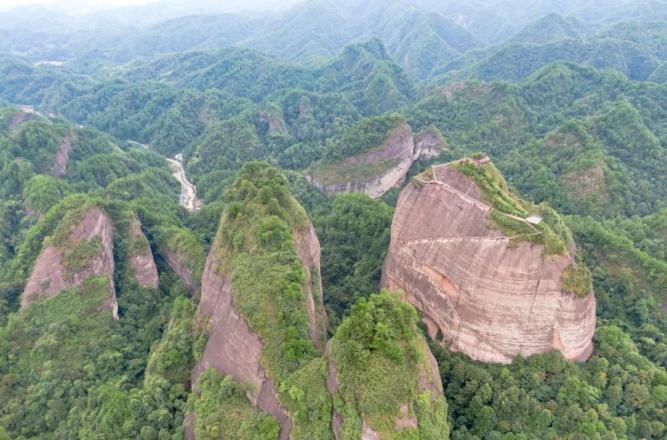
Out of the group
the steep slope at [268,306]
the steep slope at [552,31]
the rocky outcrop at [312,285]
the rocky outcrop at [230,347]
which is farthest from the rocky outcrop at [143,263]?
the steep slope at [552,31]

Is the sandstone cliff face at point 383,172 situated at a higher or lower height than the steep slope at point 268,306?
lower

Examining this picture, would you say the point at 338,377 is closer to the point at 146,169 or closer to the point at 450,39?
the point at 146,169

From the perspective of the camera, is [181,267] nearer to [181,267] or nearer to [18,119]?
[181,267]

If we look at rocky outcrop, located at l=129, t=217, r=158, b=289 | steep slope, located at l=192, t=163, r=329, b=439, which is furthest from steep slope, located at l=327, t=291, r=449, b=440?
rocky outcrop, located at l=129, t=217, r=158, b=289

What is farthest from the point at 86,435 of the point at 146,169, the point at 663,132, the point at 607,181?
the point at 663,132

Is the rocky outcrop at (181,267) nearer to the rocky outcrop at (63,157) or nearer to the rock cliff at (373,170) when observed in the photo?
the rock cliff at (373,170)
